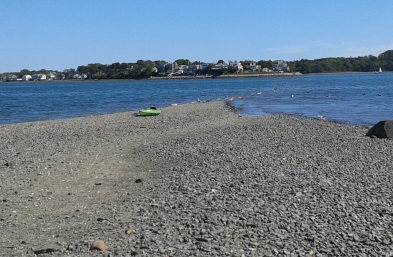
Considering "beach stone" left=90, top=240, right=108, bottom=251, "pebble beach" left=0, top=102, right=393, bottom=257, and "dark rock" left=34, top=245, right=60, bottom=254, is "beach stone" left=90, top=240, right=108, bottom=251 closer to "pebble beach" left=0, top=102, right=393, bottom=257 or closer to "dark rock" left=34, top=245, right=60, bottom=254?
"pebble beach" left=0, top=102, right=393, bottom=257

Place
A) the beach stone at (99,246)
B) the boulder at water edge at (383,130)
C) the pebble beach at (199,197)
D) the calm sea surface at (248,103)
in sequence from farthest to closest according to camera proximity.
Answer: the calm sea surface at (248,103) → the boulder at water edge at (383,130) → the pebble beach at (199,197) → the beach stone at (99,246)

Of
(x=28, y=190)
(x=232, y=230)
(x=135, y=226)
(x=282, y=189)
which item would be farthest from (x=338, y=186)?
(x=28, y=190)

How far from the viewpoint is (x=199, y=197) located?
1122 centimetres

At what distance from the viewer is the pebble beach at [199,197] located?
8359 mm

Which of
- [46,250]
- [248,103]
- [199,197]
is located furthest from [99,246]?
[248,103]

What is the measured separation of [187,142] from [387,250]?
13.1 meters

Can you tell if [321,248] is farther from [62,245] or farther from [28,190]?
[28,190]

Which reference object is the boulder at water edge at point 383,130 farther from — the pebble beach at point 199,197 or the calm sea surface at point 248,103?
the calm sea surface at point 248,103

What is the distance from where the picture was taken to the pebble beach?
8359mm

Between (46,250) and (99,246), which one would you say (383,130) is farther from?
(46,250)

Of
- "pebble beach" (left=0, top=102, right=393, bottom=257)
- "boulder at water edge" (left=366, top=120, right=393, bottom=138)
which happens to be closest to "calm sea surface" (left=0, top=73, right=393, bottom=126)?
"boulder at water edge" (left=366, top=120, right=393, bottom=138)

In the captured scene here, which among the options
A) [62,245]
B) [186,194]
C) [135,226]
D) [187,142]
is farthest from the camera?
[187,142]

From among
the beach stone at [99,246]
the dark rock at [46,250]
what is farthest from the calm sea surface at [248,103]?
the dark rock at [46,250]

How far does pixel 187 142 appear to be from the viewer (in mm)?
20562
